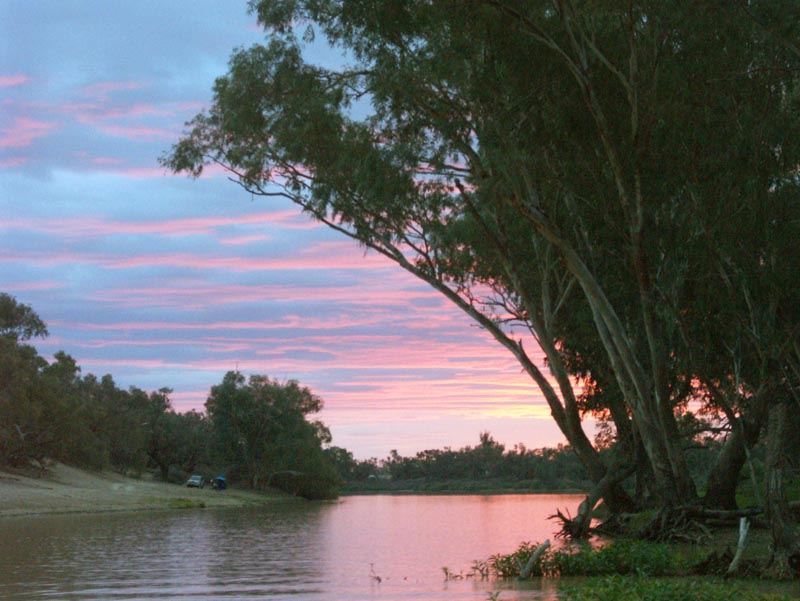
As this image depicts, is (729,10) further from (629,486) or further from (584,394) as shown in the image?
(629,486)

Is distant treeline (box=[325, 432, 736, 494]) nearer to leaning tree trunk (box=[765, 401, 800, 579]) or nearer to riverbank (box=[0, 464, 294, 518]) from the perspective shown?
riverbank (box=[0, 464, 294, 518])

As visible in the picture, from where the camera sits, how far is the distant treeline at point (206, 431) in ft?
241

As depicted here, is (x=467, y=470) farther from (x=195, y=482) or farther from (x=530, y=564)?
(x=530, y=564)

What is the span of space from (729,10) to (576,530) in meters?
14.5

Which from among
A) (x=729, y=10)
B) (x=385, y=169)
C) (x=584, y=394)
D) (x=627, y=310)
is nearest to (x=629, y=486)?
(x=584, y=394)

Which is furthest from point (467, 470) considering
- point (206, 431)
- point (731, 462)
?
point (731, 462)

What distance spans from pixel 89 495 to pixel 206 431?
35581 millimetres

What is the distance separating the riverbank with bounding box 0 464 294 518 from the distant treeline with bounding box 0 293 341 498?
428 cm

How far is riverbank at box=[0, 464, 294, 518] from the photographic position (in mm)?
42344

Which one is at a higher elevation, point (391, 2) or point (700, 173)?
point (391, 2)

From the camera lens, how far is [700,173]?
21094 mm

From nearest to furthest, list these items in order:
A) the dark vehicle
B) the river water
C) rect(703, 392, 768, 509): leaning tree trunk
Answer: the river water < rect(703, 392, 768, 509): leaning tree trunk < the dark vehicle

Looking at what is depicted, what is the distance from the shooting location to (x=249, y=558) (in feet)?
76.4

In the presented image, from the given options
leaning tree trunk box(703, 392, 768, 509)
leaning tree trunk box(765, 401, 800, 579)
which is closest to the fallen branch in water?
leaning tree trunk box(765, 401, 800, 579)
